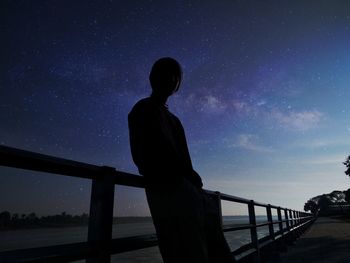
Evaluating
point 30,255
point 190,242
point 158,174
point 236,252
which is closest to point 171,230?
point 190,242

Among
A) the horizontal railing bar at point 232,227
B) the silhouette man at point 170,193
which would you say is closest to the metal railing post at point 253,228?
the horizontal railing bar at point 232,227

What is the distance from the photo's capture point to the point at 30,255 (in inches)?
44.2

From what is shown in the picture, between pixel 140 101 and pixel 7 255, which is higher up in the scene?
pixel 140 101

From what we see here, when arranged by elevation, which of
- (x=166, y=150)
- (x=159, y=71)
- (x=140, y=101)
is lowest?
(x=166, y=150)

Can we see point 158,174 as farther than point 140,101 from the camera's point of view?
No

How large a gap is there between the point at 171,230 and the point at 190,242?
113 millimetres

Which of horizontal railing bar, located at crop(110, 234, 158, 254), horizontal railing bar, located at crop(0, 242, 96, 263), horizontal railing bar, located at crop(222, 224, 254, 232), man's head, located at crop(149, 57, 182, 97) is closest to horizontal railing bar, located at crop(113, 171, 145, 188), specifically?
horizontal railing bar, located at crop(110, 234, 158, 254)

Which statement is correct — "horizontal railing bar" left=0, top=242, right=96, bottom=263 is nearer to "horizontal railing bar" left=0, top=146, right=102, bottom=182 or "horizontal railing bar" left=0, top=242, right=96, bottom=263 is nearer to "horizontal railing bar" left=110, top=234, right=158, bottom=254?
"horizontal railing bar" left=110, top=234, right=158, bottom=254

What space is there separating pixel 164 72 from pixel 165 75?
0.8 inches

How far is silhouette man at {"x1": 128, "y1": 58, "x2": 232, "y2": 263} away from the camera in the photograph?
5.02 feet

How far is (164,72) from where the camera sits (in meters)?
1.93

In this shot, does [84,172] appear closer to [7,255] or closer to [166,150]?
[166,150]

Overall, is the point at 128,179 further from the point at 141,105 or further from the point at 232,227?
the point at 232,227

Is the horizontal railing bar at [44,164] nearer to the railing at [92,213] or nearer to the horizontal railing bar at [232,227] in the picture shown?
the railing at [92,213]
